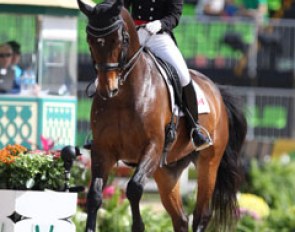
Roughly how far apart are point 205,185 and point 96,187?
260 cm

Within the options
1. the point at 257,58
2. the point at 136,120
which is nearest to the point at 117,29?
the point at 136,120

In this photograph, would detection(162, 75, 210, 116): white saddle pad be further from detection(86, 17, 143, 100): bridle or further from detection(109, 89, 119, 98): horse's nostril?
detection(109, 89, 119, 98): horse's nostril

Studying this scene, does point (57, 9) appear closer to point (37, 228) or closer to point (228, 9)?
point (37, 228)

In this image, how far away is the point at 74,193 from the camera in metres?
10.3

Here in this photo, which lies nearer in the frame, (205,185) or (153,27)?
(153,27)

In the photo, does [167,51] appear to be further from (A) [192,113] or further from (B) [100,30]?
(B) [100,30]

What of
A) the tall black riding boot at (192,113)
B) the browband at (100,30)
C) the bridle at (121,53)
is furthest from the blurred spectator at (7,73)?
the browband at (100,30)

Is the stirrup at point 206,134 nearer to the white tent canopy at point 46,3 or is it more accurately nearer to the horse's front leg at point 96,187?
the horse's front leg at point 96,187

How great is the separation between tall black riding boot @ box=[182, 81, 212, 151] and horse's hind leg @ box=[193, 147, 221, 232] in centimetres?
92

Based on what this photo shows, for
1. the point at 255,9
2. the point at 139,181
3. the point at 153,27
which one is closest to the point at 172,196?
the point at 153,27

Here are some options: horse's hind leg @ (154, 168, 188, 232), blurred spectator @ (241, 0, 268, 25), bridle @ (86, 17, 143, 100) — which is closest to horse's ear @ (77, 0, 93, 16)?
bridle @ (86, 17, 143, 100)

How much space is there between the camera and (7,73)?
57.1 ft

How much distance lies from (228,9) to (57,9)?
977 cm

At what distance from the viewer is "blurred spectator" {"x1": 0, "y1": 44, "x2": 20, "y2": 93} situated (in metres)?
17.3
